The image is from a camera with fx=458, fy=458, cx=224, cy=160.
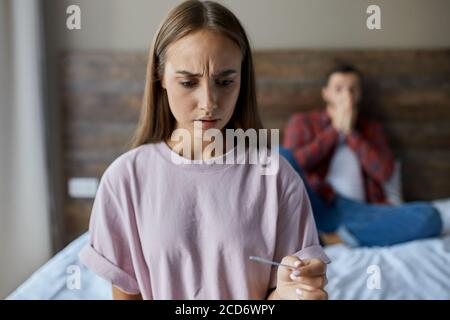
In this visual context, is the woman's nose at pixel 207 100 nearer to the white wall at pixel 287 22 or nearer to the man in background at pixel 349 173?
the white wall at pixel 287 22

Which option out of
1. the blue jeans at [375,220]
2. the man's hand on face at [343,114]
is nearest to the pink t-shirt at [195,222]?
the blue jeans at [375,220]

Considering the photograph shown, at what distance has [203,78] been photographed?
18.4 inches

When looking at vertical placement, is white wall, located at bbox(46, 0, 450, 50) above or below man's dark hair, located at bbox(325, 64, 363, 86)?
Result: above

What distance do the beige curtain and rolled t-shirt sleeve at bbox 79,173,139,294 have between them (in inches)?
6.5

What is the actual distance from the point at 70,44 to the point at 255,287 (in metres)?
0.38

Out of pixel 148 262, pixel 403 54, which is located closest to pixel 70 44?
pixel 148 262

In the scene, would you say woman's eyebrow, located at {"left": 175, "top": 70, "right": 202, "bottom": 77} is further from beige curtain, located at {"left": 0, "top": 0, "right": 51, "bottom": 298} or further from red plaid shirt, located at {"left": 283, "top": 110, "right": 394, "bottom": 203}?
red plaid shirt, located at {"left": 283, "top": 110, "right": 394, "bottom": 203}

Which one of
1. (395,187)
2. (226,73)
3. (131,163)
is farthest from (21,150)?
(395,187)

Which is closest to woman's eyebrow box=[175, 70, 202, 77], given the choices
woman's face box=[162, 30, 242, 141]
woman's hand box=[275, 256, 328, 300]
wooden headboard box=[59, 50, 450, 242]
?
woman's face box=[162, 30, 242, 141]

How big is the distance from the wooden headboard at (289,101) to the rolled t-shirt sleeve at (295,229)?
17 cm

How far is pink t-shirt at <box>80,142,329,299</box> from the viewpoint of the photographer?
49 cm

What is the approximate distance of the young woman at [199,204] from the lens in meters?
0.48

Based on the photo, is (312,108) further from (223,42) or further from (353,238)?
(223,42)

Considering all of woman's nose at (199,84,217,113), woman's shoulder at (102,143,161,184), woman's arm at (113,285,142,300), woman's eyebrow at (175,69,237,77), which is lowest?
woman's arm at (113,285,142,300)
